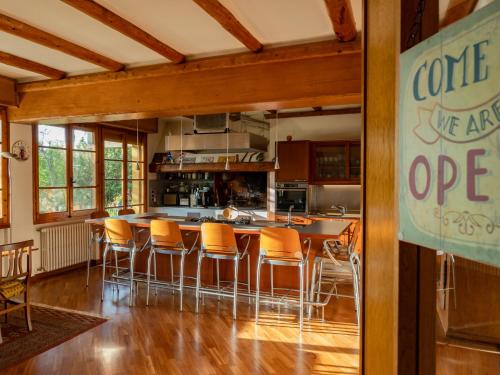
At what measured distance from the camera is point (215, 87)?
3.72 meters

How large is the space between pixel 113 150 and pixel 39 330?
156 inches

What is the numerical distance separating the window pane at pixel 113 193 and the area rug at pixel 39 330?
2.72 meters

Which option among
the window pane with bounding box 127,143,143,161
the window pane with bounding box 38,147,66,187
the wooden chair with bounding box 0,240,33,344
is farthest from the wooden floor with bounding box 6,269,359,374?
the window pane with bounding box 127,143,143,161

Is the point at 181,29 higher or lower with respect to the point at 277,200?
higher

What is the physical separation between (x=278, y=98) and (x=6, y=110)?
12.7 feet

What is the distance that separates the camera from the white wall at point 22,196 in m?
5.06

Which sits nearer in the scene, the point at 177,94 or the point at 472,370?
the point at 472,370

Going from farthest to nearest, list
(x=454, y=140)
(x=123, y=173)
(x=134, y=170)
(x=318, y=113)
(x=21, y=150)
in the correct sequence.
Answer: (x=134, y=170) → (x=123, y=173) → (x=318, y=113) → (x=21, y=150) → (x=454, y=140)

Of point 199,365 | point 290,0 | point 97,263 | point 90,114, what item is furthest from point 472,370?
point 97,263

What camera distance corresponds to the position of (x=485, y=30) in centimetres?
84

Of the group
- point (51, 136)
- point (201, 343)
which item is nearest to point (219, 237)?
point (201, 343)

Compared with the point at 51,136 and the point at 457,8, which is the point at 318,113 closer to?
the point at 457,8

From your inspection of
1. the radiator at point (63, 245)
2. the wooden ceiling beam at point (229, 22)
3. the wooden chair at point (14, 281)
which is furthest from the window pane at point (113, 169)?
the wooden ceiling beam at point (229, 22)

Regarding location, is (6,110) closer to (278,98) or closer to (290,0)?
(278,98)
